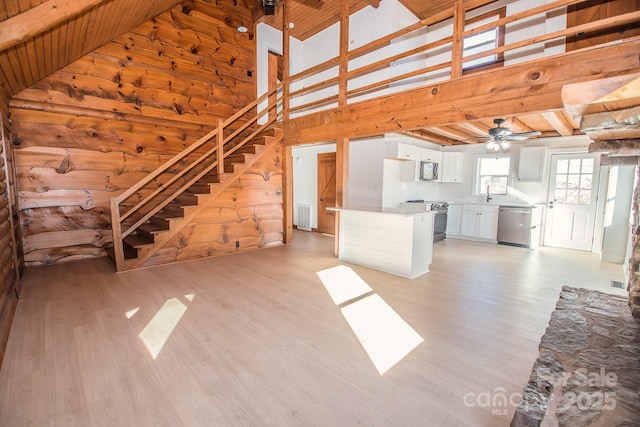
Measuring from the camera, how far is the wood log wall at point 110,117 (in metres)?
4.55

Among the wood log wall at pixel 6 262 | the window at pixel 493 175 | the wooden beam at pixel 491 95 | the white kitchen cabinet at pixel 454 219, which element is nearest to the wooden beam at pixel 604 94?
the wooden beam at pixel 491 95

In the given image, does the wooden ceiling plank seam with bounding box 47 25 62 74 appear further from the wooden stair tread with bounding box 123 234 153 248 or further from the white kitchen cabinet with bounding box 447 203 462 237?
the white kitchen cabinet with bounding box 447 203 462 237

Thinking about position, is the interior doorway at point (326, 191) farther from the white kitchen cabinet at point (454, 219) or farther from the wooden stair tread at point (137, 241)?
the wooden stair tread at point (137, 241)

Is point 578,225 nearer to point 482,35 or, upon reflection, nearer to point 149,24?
point 482,35

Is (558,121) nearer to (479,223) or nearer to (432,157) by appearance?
(432,157)

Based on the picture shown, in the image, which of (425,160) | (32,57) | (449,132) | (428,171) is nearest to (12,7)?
(32,57)

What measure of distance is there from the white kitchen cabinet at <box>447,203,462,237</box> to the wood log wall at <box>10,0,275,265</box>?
480cm

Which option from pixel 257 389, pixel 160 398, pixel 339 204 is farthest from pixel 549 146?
pixel 160 398

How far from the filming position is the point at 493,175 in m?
7.08

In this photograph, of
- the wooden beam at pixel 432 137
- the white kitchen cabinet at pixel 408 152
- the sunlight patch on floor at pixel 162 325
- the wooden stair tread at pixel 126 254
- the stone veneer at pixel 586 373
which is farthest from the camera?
the wooden beam at pixel 432 137

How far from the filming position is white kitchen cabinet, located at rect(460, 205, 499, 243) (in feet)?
21.9

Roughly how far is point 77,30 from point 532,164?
8.29 meters

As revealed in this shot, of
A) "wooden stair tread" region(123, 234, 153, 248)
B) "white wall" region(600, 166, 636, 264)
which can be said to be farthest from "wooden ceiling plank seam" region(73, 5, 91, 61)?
"white wall" region(600, 166, 636, 264)

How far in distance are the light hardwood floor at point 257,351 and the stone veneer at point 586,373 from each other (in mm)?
330
